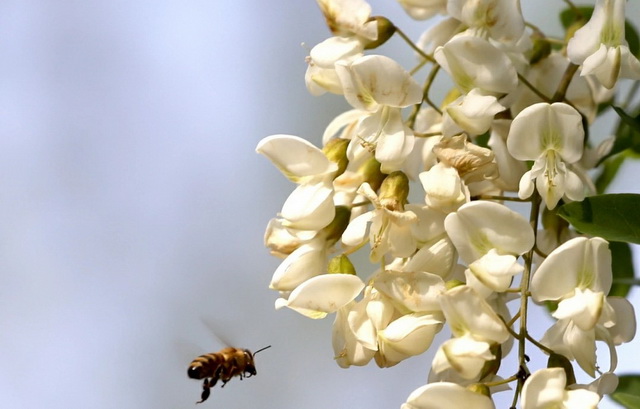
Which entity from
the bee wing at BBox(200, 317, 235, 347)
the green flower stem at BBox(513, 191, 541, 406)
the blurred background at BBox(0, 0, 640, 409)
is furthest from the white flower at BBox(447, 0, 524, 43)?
the blurred background at BBox(0, 0, 640, 409)

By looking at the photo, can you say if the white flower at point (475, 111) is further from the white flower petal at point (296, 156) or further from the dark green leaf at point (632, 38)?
the dark green leaf at point (632, 38)

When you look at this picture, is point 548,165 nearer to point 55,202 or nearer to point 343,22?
point 343,22

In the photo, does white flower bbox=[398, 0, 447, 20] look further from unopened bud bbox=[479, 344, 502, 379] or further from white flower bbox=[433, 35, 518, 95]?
unopened bud bbox=[479, 344, 502, 379]

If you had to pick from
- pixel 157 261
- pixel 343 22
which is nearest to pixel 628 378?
pixel 343 22

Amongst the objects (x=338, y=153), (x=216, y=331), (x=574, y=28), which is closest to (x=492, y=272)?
(x=338, y=153)

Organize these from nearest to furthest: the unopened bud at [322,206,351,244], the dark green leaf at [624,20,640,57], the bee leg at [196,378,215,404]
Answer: the unopened bud at [322,206,351,244] < the dark green leaf at [624,20,640,57] < the bee leg at [196,378,215,404]

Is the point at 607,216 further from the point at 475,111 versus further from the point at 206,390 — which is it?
the point at 206,390

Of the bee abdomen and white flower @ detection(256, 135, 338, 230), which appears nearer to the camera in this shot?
white flower @ detection(256, 135, 338, 230)
